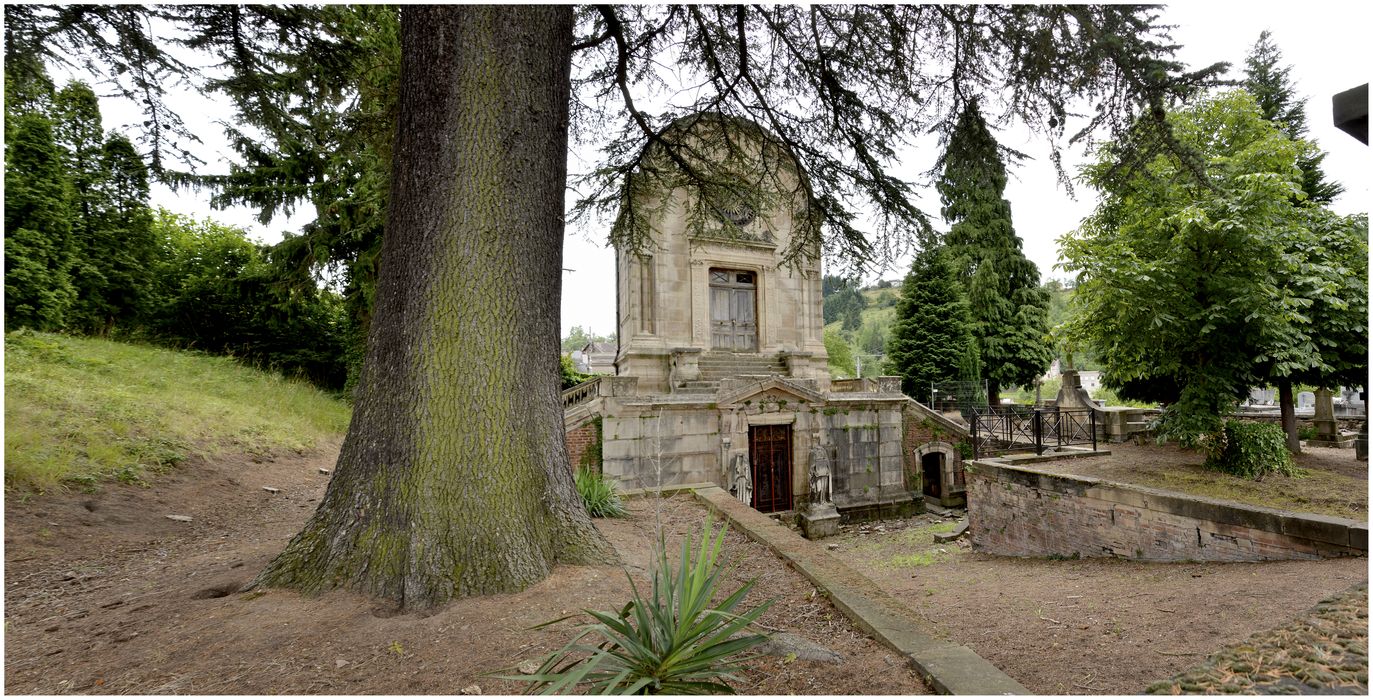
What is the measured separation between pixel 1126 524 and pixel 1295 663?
18.4ft

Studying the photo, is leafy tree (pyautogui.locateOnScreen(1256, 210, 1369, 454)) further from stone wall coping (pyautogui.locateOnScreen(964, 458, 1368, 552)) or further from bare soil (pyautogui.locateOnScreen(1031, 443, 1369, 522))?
stone wall coping (pyautogui.locateOnScreen(964, 458, 1368, 552))

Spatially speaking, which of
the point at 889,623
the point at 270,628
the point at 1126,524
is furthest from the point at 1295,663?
the point at 270,628

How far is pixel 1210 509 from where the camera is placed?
675 centimetres

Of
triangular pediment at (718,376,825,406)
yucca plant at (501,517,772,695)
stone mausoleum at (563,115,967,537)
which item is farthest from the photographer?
triangular pediment at (718,376,825,406)

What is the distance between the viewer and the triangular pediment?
13.8 metres

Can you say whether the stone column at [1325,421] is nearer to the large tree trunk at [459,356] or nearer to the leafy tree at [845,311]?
the large tree trunk at [459,356]

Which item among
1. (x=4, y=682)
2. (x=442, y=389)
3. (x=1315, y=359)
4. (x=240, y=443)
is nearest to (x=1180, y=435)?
(x=1315, y=359)

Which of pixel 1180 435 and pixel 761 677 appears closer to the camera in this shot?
pixel 761 677

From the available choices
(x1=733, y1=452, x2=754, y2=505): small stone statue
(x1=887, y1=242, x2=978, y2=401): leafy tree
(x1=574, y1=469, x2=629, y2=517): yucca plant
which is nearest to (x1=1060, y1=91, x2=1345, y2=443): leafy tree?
(x1=733, y1=452, x2=754, y2=505): small stone statue

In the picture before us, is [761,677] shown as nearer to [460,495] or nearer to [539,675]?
[539,675]

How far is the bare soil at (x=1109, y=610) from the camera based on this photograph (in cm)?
357

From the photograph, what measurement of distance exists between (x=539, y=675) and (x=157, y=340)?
1977 centimetres

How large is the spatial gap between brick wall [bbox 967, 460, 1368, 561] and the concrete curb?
5.44 m

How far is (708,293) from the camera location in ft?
58.9
